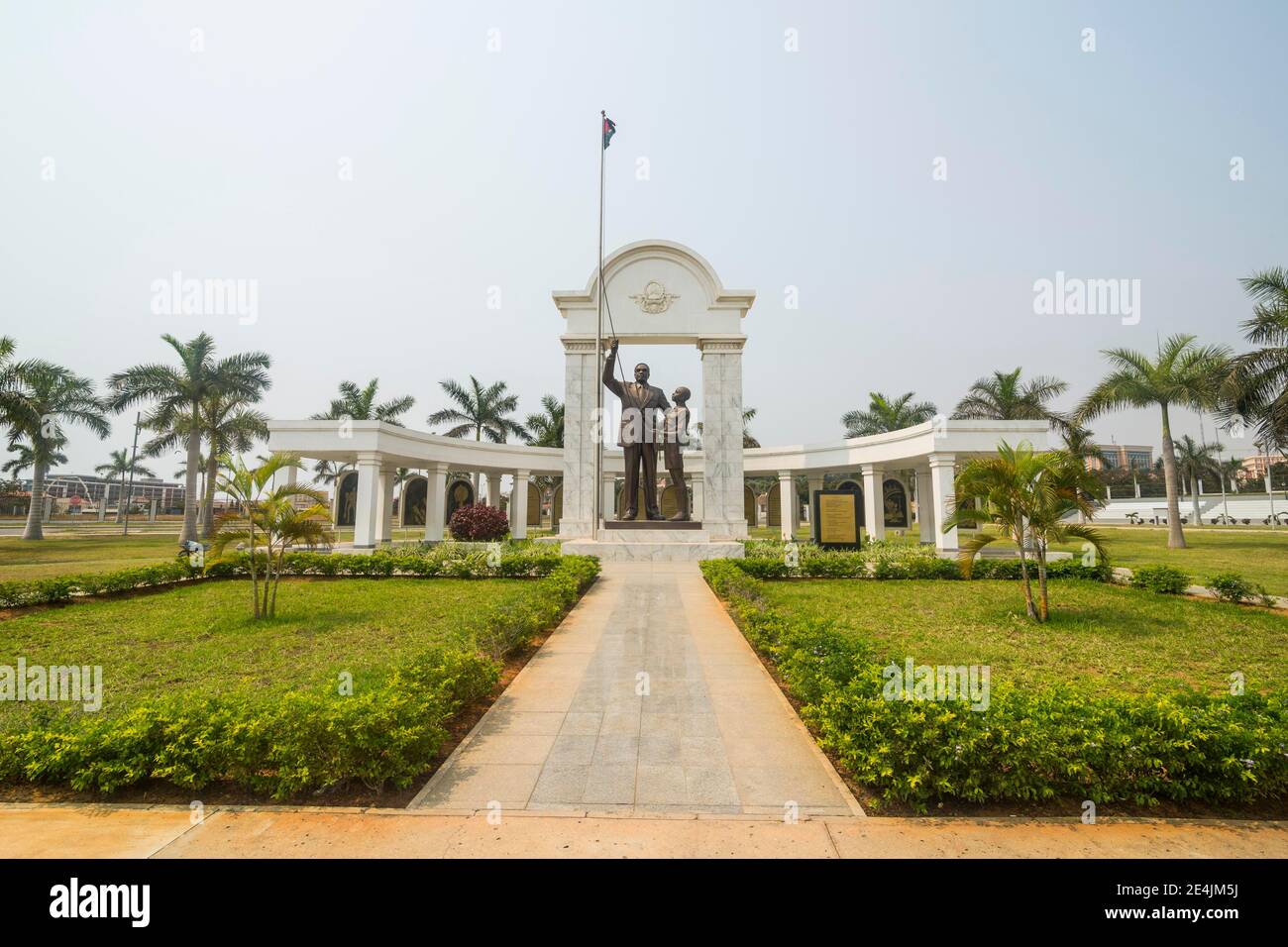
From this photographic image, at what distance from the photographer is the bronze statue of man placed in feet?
60.8

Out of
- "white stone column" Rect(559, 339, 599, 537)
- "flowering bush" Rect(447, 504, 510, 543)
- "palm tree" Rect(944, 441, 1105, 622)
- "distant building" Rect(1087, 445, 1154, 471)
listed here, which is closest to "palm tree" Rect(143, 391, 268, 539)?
"flowering bush" Rect(447, 504, 510, 543)

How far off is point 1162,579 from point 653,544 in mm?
11677

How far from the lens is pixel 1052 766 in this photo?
3629 millimetres

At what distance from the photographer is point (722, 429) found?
21.3 m

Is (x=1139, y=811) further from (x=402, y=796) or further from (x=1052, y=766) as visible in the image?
(x=402, y=796)

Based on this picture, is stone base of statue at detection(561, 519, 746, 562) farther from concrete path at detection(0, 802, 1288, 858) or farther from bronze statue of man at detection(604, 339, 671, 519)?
concrete path at detection(0, 802, 1288, 858)

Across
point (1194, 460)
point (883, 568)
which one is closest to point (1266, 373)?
point (883, 568)

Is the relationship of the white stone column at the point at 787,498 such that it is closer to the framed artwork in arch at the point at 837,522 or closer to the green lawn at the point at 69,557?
the framed artwork in arch at the point at 837,522

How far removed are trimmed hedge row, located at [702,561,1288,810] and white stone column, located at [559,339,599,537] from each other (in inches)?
676

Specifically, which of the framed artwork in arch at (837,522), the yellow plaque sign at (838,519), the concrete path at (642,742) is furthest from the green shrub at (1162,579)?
the yellow plaque sign at (838,519)

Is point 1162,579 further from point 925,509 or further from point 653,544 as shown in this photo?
point 925,509

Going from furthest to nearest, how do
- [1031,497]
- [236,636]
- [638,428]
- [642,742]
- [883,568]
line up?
1. [638,428]
2. [883,568]
3. [1031,497]
4. [236,636]
5. [642,742]
